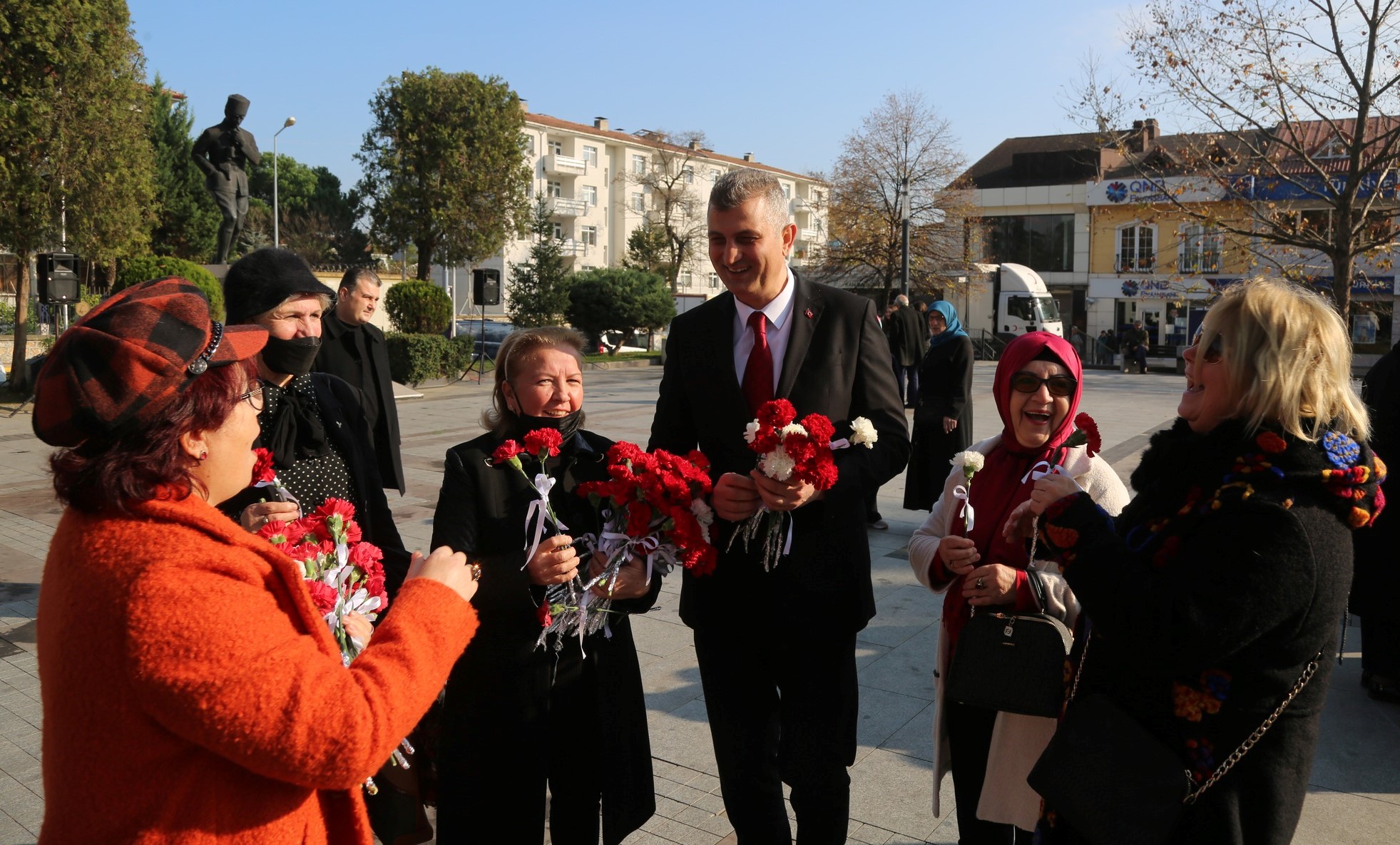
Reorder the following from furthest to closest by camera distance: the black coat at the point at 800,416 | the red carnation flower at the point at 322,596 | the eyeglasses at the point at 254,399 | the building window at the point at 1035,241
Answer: the building window at the point at 1035,241 → the black coat at the point at 800,416 → the red carnation flower at the point at 322,596 → the eyeglasses at the point at 254,399

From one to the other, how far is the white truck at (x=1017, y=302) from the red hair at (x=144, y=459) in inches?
1346

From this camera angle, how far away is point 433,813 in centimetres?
354

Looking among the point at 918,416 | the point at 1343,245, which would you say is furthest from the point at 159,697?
the point at 1343,245

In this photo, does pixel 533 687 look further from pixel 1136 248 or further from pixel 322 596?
pixel 1136 248

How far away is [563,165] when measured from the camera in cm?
6250

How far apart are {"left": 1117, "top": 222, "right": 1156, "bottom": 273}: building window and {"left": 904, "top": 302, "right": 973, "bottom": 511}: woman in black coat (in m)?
36.6

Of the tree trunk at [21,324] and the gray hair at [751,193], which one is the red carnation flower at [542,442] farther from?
the tree trunk at [21,324]

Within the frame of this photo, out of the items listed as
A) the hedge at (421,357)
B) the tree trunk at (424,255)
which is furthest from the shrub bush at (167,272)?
the tree trunk at (424,255)

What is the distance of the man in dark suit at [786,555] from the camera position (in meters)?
2.70

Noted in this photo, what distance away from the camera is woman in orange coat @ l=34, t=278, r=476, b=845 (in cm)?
134

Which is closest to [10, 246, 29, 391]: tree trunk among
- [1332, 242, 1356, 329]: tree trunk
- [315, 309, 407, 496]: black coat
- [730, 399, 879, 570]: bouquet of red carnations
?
[315, 309, 407, 496]: black coat

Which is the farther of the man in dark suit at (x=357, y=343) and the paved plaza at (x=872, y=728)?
the man in dark suit at (x=357, y=343)

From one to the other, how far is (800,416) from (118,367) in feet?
5.80

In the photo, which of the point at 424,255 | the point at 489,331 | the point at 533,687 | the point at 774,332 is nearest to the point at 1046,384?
the point at 774,332
